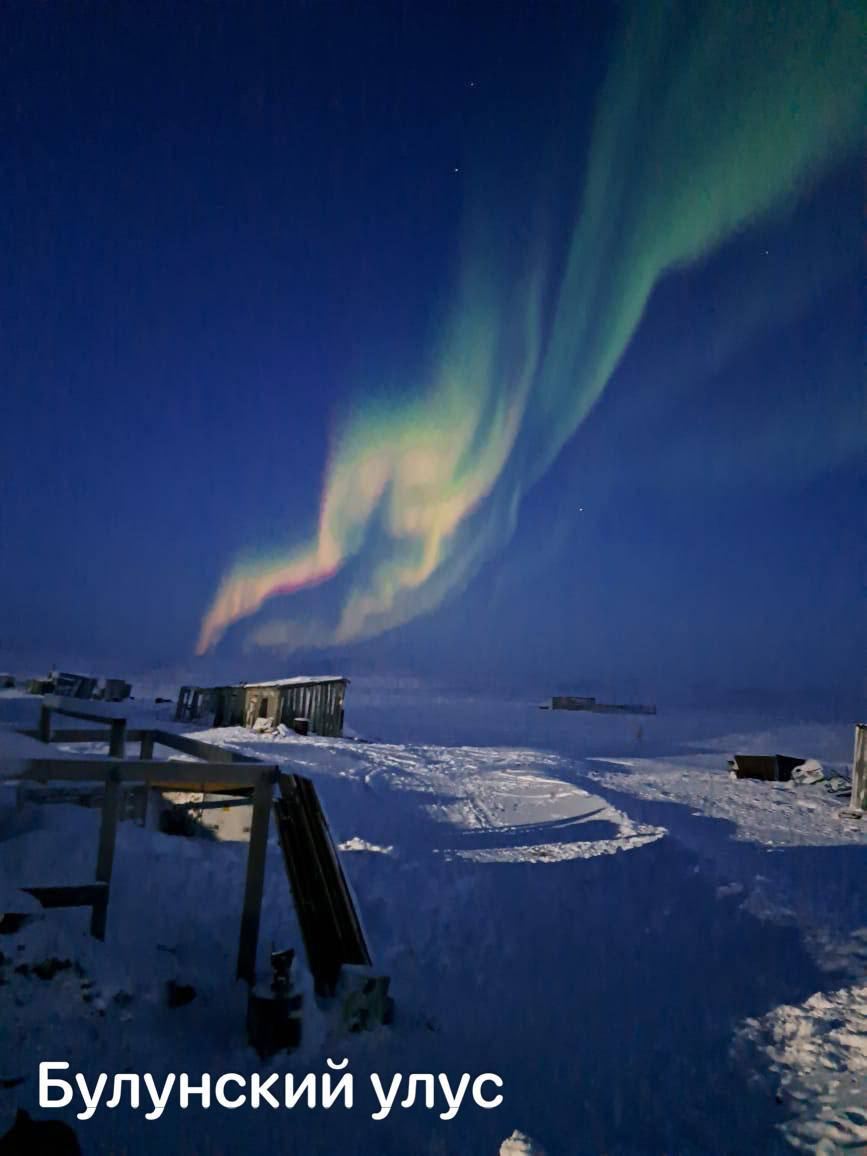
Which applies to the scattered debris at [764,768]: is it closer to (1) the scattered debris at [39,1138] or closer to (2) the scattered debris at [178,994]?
(2) the scattered debris at [178,994]

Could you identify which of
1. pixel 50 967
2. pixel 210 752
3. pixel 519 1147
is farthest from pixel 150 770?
pixel 519 1147

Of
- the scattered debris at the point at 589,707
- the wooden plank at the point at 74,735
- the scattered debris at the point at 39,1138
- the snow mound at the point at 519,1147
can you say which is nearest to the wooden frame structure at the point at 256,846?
the wooden plank at the point at 74,735

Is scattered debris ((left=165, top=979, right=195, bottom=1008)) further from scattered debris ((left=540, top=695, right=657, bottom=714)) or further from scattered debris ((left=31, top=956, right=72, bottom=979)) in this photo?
scattered debris ((left=540, top=695, right=657, bottom=714))

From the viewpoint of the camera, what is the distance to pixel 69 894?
268 inches

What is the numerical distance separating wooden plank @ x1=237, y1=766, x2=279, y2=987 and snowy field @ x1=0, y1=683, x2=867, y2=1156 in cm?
27

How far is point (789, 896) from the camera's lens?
1198 cm

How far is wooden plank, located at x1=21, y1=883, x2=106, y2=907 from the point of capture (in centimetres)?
660

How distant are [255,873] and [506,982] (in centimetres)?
368

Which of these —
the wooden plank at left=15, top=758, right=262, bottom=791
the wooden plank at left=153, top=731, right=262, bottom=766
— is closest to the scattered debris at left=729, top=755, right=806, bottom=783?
the wooden plank at left=153, top=731, right=262, bottom=766

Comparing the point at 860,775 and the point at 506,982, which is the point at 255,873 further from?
the point at 860,775

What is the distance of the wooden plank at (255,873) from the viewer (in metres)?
6.62

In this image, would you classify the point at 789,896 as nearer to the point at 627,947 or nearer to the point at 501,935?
the point at 627,947

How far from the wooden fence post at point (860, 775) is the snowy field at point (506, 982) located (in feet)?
18.2

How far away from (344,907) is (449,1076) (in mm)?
1909
